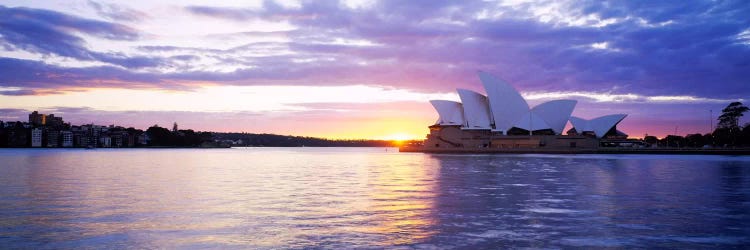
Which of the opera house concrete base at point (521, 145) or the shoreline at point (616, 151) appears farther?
the opera house concrete base at point (521, 145)

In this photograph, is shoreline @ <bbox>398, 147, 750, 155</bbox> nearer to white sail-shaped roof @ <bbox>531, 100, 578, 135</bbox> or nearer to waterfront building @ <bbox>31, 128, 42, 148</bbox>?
white sail-shaped roof @ <bbox>531, 100, 578, 135</bbox>

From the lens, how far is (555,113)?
11562 cm

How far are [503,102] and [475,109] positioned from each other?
7.56 meters

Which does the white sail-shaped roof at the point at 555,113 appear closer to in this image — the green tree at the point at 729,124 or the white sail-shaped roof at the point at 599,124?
the white sail-shaped roof at the point at 599,124

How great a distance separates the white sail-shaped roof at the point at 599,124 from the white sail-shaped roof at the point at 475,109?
17467 millimetres

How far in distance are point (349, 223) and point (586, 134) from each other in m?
109

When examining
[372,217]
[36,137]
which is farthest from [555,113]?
[36,137]

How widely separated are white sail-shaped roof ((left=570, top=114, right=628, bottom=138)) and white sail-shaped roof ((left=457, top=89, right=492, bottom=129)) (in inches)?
688

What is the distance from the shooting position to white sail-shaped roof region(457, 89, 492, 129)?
114m

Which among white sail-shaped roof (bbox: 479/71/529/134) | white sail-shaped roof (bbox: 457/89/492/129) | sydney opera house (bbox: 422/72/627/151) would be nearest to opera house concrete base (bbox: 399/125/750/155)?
sydney opera house (bbox: 422/72/627/151)

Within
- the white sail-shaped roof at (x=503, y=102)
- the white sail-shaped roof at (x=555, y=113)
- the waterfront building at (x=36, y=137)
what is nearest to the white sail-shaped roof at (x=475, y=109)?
the white sail-shaped roof at (x=503, y=102)

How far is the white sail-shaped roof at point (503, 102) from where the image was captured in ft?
343

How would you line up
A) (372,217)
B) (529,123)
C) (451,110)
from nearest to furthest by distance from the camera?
1. (372,217)
2. (529,123)
3. (451,110)

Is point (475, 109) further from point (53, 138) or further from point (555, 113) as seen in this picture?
point (53, 138)
